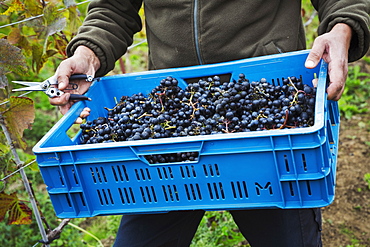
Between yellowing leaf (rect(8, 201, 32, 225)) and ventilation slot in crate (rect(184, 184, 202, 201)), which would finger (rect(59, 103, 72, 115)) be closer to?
yellowing leaf (rect(8, 201, 32, 225))

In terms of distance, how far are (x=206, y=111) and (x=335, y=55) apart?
1.77 feet

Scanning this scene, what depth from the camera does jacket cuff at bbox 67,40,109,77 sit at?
84.3 inches

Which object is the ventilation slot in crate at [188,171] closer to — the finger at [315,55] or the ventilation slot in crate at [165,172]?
the ventilation slot in crate at [165,172]

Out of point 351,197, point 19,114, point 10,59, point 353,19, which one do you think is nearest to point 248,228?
point 353,19

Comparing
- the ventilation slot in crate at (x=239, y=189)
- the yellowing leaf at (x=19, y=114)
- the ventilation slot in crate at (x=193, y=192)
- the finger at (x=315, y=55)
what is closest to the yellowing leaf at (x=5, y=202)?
the yellowing leaf at (x=19, y=114)

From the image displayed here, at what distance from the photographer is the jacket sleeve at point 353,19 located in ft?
5.78

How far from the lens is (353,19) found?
1.76m

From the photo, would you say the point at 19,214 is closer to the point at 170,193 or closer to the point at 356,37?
the point at 170,193

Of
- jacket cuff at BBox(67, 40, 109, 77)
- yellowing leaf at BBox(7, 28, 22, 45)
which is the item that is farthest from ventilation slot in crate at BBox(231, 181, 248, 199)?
yellowing leaf at BBox(7, 28, 22, 45)

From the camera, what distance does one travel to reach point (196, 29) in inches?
80.7

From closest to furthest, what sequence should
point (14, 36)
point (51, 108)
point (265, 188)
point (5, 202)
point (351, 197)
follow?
point (265, 188) < point (5, 202) < point (14, 36) < point (351, 197) < point (51, 108)

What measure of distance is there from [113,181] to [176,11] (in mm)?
916

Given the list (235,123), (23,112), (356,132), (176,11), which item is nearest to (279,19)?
(176,11)

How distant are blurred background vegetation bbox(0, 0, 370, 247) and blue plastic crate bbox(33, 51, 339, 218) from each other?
809 millimetres
